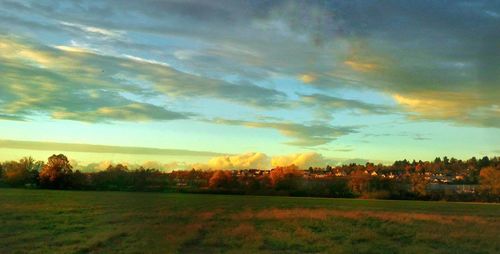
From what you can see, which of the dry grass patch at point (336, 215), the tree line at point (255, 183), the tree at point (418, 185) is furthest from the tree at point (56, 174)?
the dry grass patch at point (336, 215)

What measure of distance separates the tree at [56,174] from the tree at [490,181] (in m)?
96.9

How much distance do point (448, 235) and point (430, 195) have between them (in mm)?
94507

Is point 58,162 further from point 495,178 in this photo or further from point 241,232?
point 241,232

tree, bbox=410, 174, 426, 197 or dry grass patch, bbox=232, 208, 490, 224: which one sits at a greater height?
tree, bbox=410, 174, 426, 197

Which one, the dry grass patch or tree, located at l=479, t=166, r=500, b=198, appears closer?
the dry grass patch

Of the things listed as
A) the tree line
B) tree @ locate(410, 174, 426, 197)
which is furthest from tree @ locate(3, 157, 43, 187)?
tree @ locate(410, 174, 426, 197)

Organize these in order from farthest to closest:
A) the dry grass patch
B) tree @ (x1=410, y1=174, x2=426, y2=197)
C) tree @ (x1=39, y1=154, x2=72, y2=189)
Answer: tree @ (x1=39, y1=154, x2=72, y2=189) → tree @ (x1=410, y1=174, x2=426, y2=197) → the dry grass patch

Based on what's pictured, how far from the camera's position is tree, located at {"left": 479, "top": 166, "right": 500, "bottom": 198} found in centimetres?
12175

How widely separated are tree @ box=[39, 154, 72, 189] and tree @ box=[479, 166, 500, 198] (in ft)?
318

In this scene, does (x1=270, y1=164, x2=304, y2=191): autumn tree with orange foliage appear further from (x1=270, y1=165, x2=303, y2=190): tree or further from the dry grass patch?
the dry grass patch

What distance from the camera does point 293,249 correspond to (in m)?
21.8

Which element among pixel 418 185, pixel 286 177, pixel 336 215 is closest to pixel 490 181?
pixel 418 185

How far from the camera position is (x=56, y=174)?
421ft

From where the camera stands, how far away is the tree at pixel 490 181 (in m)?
122
